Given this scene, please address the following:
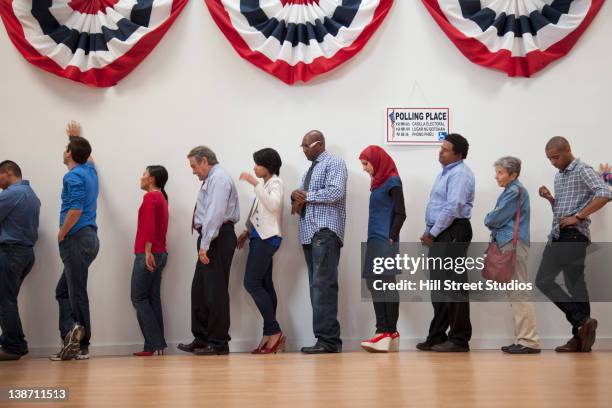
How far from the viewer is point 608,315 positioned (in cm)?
599

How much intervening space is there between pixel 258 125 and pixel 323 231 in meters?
1.27

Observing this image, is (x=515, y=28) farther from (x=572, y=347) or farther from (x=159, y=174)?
(x=159, y=174)

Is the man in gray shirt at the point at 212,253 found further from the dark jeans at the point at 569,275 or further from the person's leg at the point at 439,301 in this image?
the dark jeans at the point at 569,275

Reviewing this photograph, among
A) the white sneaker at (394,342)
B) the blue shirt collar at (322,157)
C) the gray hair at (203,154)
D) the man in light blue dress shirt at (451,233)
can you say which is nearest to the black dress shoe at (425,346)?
the man in light blue dress shirt at (451,233)

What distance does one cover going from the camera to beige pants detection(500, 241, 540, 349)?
5371 millimetres

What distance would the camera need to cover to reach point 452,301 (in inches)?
213

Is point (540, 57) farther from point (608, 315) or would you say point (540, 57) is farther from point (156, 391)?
point (156, 391)

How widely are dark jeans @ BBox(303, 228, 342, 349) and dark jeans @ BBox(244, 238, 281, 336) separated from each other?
389mm

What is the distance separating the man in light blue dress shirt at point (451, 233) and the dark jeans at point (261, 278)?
48.4 inches

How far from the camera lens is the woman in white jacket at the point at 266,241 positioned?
5648 millimetres

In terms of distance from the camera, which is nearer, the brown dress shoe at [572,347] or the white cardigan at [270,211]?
the brown dress shoe at [572,347]

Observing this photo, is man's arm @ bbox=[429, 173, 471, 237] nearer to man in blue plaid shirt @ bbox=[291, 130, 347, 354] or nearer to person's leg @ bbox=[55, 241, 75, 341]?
man in blue plaid shirt @ bbox=[291, 130, 347, 354]

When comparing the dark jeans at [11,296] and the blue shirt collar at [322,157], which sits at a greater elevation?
the blue shirt collar at [322,157]

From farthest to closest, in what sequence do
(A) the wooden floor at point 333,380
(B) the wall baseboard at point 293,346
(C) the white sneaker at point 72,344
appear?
(B) the wall baseboard at point 293,346 < (C) the white sneaker at point 72,344 < (A) the wooden floor at point 333,380
